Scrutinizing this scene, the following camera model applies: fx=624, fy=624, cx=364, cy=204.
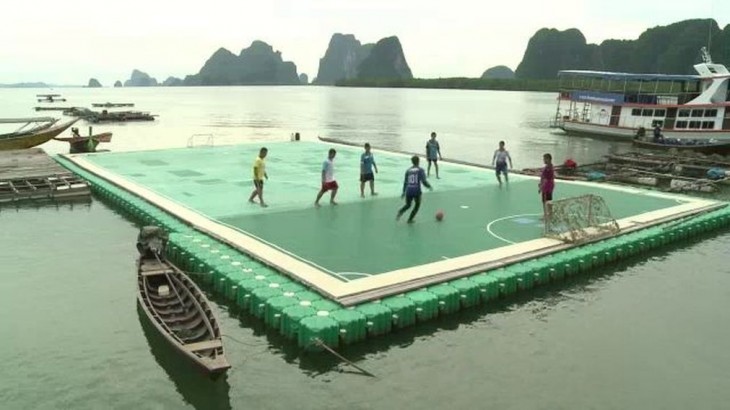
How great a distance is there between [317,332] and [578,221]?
30.0 feet

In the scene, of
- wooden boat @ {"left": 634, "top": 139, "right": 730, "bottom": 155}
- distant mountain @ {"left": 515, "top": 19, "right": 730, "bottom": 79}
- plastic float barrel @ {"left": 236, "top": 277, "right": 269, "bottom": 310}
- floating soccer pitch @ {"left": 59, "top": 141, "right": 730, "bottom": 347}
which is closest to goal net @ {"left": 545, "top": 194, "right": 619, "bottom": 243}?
floating soccer pitch @ {"left": 59, "top": 141, "right": 730, "bottom": 347}

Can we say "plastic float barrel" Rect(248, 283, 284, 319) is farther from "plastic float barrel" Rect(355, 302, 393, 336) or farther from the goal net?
the goal net

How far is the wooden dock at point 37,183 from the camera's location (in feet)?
75.4

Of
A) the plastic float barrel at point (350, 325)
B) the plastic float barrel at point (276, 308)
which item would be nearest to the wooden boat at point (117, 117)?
the plastic float barrel at point (276, 308)

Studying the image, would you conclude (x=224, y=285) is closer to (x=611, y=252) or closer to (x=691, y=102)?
(x=611, y=252)

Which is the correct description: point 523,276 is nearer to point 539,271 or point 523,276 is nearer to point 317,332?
point 539,271

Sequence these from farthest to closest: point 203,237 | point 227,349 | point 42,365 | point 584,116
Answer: point 584,116 < point 203,237 < point 227,349 < point 42,365

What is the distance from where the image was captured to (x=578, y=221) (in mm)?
16797

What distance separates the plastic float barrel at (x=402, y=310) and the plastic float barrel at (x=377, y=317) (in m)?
0.11

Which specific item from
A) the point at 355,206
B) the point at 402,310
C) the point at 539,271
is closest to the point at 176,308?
the point at 402,310

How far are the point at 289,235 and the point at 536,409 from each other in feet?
27.8

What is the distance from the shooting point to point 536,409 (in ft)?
30.5

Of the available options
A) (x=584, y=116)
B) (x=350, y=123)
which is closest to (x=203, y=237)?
(x=584, y=116)

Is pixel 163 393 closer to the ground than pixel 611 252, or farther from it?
closer to the ground
